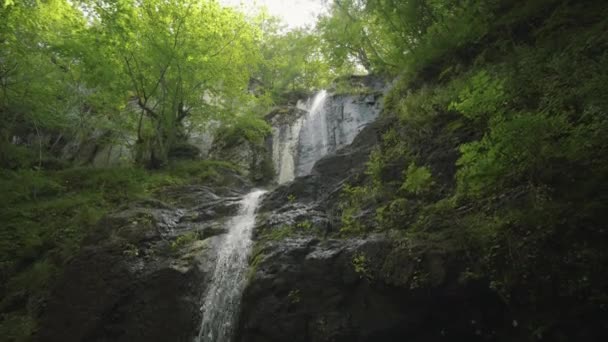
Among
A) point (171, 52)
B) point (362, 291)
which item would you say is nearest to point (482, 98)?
point (362, 291)

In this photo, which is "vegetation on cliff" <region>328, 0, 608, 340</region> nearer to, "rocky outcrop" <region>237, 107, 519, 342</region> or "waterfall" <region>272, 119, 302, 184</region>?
"rocky outcrop" <region>237, 107, 519, 342</region>

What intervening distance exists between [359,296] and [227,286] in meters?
2.76

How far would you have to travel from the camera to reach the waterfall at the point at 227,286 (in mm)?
6063

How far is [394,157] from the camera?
700 centimetres

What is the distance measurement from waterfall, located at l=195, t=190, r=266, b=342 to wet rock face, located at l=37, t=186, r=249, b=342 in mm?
183

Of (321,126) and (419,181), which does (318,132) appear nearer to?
(321,126)

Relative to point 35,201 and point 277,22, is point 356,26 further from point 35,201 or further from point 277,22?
point 277,22

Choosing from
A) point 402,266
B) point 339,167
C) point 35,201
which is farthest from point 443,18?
point 35,201

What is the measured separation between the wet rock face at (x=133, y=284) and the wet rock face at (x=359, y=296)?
1396 mm

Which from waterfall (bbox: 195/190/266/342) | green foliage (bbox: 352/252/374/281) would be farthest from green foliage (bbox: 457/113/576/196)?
waterfall (bbox: 195/190/266/342)

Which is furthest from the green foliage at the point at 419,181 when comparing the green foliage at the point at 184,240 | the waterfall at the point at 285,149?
the waterfall at the point at 285,149

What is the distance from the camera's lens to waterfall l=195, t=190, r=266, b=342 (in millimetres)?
6063

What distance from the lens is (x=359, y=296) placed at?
509cm

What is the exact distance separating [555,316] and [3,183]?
527 inches
